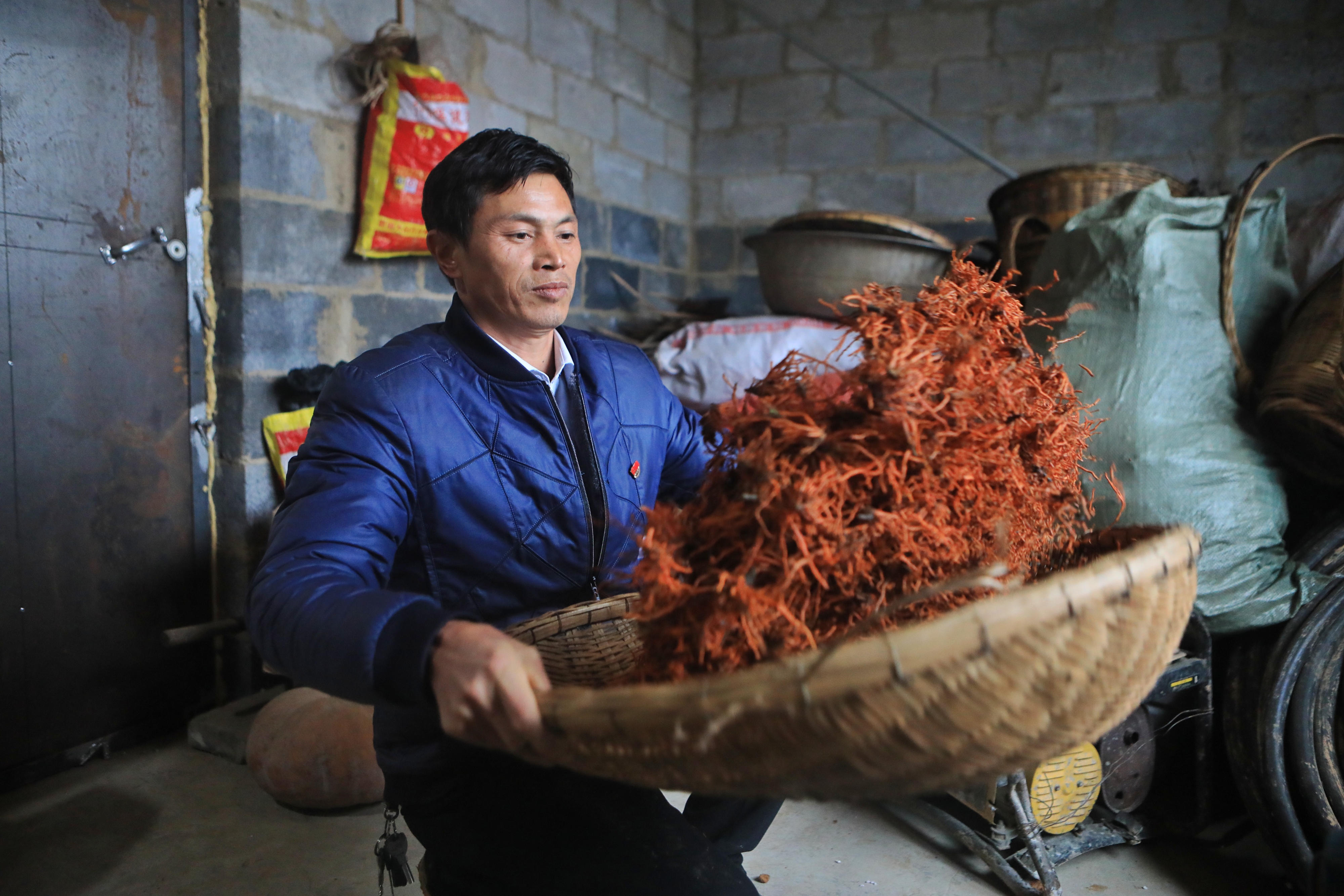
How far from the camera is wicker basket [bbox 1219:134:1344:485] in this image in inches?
61.8

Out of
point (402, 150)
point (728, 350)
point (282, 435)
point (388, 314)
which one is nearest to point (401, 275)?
point (388, 314)

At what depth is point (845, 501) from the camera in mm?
733

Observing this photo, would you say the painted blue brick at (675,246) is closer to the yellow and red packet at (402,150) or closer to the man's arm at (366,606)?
the yellow and red packet at (402,150)

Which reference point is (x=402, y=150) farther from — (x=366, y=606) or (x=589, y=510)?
(x=366, y=606)

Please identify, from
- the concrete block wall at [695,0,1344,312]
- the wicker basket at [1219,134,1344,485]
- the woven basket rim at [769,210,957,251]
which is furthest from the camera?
the concrete block wall at [695,0,1344,312]

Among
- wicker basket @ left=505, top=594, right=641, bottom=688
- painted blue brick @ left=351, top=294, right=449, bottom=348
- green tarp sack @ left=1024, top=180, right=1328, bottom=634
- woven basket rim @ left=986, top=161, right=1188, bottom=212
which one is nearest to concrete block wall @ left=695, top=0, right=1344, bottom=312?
woven basket rim @ left=986, top=161, right=1188, bottom=212

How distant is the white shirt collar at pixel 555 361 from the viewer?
4.00 feet

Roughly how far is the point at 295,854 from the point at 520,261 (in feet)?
4.34

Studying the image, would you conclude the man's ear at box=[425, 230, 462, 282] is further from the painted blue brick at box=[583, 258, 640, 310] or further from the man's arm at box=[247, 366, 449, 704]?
the painted blue brick at box=[583, 258, 640, 310]

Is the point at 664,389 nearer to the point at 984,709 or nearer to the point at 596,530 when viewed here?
the point at 596,530

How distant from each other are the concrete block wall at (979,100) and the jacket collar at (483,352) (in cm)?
266

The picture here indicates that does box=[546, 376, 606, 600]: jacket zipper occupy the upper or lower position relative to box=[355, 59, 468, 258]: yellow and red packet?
lower

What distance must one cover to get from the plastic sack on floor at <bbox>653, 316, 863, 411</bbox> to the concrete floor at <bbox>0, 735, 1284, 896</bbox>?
1.20 metres

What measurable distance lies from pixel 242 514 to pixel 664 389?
1337 mm
